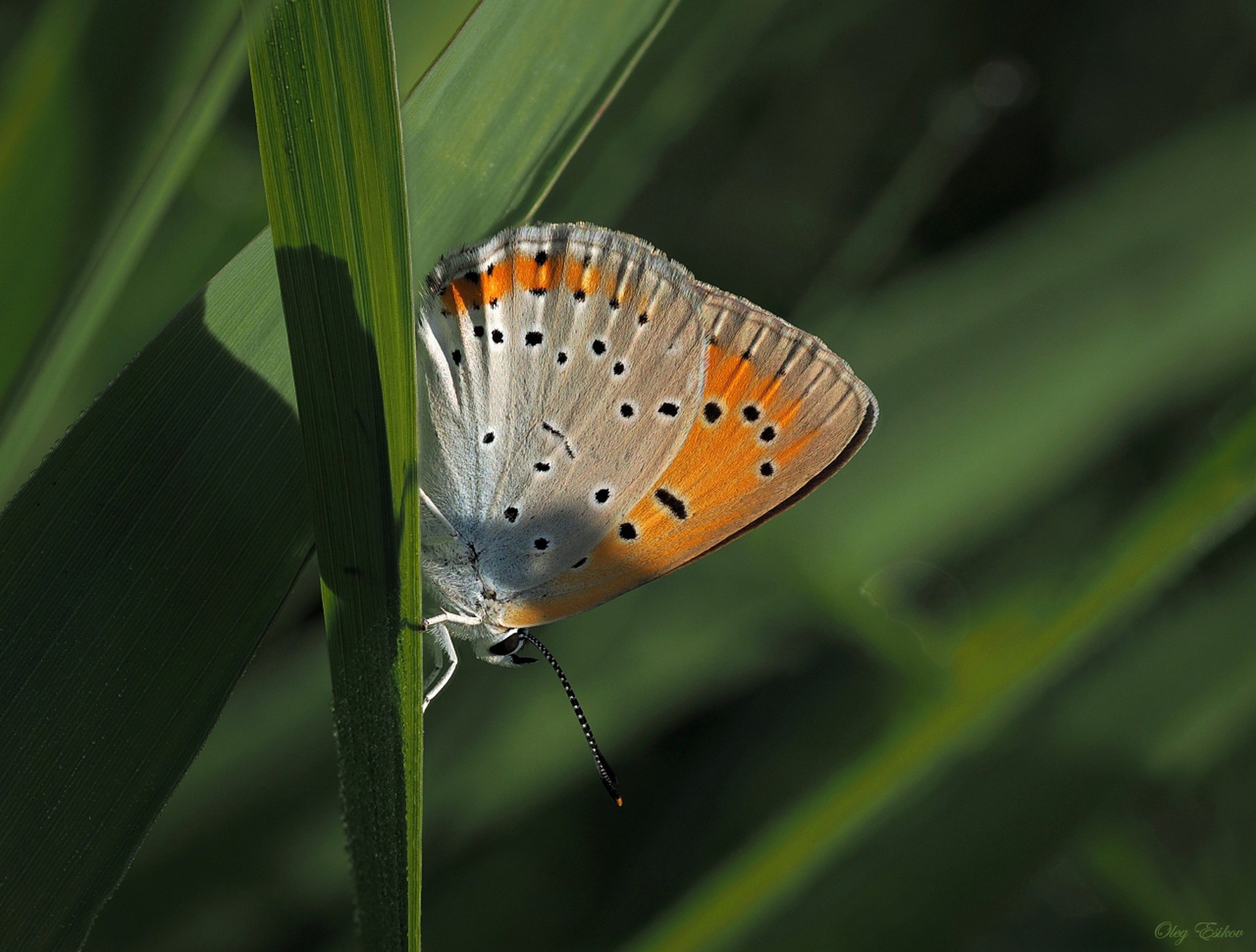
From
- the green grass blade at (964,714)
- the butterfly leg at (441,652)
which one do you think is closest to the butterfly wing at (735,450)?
the butterfly leg at (441,652)

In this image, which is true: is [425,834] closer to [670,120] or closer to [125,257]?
[125,257]

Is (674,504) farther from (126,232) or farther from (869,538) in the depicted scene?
(126,232)

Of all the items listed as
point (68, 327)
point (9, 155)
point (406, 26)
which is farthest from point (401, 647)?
point (406, 26)

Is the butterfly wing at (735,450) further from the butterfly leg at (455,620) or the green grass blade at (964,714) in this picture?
the green grass blade at (964,714)

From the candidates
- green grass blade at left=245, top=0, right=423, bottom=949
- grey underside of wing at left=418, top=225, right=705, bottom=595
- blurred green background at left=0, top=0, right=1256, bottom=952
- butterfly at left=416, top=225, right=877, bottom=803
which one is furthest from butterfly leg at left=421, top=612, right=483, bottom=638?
green grass blade at left=245, top=0, right=423, bottom=949

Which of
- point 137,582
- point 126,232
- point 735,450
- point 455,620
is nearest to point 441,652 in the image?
point 455,620
